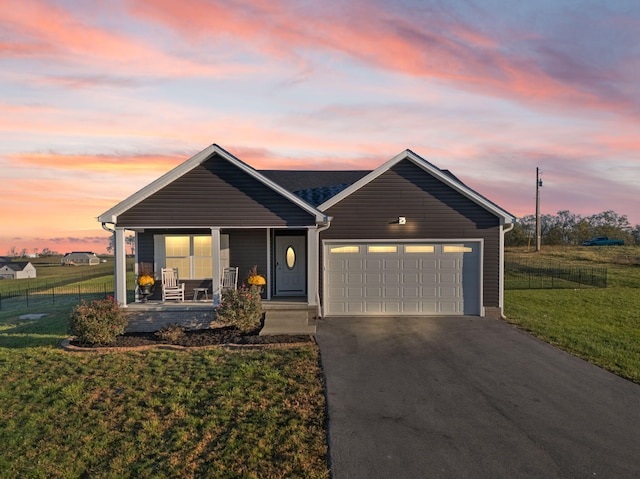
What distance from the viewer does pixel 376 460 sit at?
496 centimetres

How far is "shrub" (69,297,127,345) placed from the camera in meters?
10.1

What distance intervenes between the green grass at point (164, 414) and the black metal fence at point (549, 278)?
18.4 metres

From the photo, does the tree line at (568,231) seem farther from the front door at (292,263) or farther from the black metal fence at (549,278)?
the front door at (292,263)

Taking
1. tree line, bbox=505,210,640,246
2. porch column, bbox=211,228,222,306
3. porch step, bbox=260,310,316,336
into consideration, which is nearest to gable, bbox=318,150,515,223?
porch column, bbox=211,228,222,306

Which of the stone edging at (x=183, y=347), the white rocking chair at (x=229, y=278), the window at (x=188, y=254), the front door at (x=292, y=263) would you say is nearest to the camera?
the stone edging at (x=183, y=347)

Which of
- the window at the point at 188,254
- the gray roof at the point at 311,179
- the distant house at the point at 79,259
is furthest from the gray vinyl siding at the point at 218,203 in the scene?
the distant house at the point at 79,259

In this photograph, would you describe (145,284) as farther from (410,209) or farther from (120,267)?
(410,209)

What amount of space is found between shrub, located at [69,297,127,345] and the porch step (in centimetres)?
397

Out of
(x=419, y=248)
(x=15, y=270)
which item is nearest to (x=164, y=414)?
(x=419, y=248)

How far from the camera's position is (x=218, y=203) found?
40.7 feet

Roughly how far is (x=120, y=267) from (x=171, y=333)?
302 centimetres

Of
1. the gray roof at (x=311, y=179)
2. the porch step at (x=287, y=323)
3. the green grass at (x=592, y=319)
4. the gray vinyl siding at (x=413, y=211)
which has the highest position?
the gray roof at (x=311, y=179)

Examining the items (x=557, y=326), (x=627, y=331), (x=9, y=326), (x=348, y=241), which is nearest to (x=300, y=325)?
(x=348, y=241)

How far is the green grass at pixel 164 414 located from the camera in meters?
4.98
